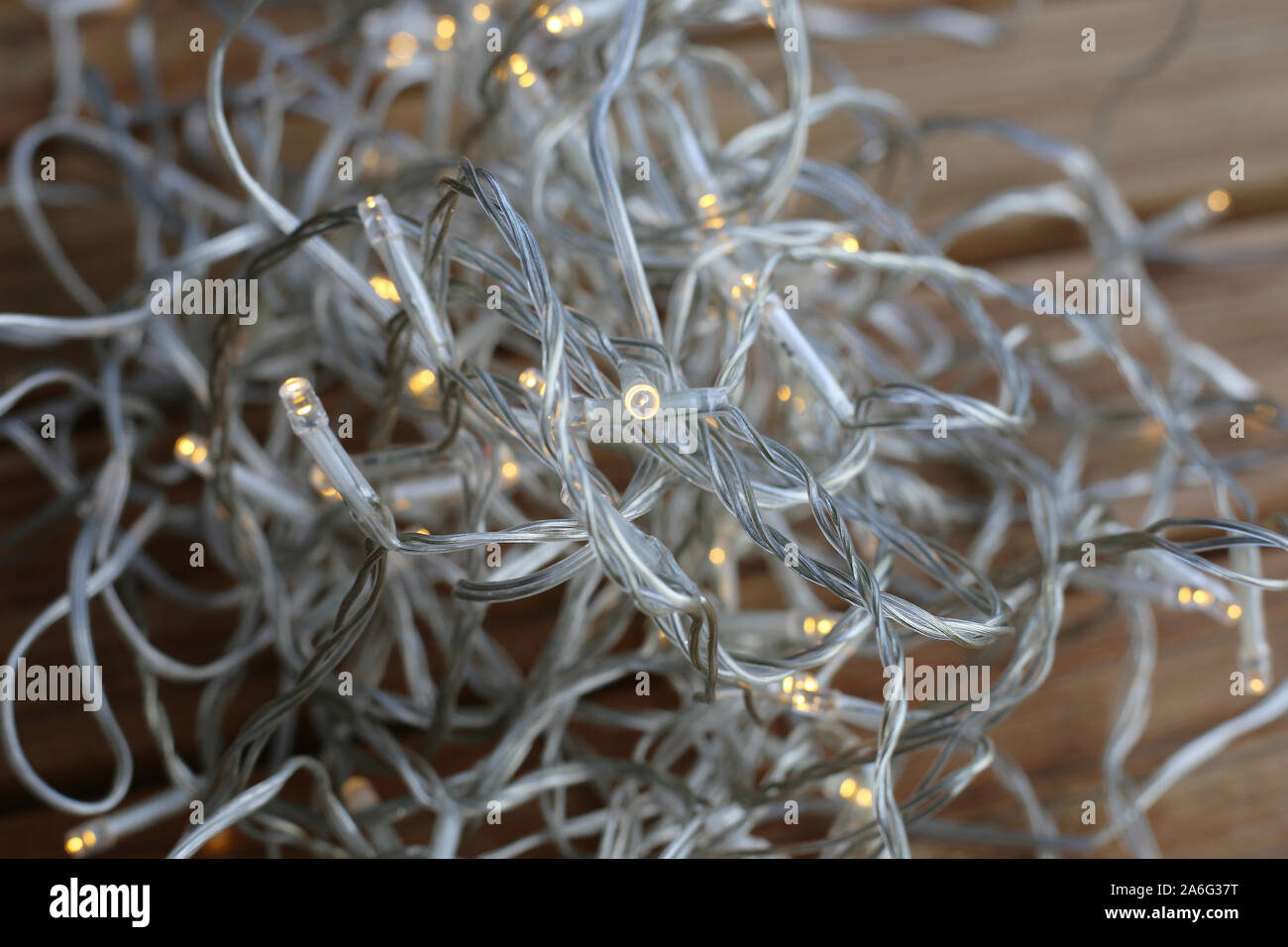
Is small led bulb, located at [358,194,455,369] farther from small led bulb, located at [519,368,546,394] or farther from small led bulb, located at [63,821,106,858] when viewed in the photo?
small led bulb, located at [63,821,106,858]

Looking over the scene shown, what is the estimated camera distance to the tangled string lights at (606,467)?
0.24m

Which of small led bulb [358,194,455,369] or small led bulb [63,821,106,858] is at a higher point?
small led bulb [358,194,455,369]

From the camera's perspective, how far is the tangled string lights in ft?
0.80

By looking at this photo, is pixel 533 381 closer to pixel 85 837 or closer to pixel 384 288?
pixel 384 288

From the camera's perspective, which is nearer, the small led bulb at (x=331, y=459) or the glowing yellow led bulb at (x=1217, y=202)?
the small led bulb at (x=331, y=459)

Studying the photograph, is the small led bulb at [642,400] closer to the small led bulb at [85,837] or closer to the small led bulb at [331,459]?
the small led bulb at [331,459]

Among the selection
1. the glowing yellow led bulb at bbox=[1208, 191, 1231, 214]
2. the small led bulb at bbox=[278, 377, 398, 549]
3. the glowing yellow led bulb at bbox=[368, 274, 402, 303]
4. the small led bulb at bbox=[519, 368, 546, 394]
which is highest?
the glowing yellow led bulb at bbox=[1208, 191, 1231, 214]

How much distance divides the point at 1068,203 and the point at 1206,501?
122 millimetres

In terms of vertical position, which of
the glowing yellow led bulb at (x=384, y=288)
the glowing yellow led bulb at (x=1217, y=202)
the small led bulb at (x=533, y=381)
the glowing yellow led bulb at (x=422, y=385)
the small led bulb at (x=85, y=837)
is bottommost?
the small led bulb at (x=85, y=837)

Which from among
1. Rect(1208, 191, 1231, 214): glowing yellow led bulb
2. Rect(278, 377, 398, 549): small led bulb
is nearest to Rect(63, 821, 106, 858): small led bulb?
Rect(278, 377, 398, 549): small led bulb

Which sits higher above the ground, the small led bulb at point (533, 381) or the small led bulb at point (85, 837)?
the small led bulb at point (533, 381)

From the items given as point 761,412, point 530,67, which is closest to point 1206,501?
point 761,412

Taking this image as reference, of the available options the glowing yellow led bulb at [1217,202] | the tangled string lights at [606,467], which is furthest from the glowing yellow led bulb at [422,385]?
the glowing yellow led bulb at [1217,202]

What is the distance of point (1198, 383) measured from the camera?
409 millimetres
